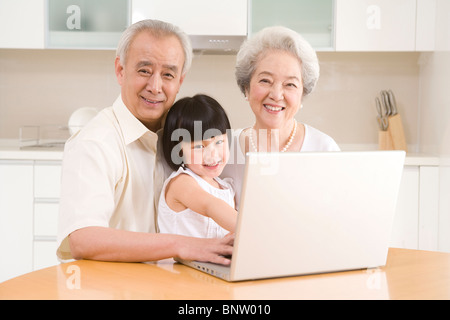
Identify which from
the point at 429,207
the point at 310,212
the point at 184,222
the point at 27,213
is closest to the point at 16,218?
the point at 27,213

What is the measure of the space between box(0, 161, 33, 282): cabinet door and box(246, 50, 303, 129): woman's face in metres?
1.62

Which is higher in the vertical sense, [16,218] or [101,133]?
[101,133]

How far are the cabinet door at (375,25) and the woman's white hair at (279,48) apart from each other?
4.56 feet

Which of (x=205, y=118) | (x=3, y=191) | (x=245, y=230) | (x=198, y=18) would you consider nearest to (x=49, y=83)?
(x=3, y=191)

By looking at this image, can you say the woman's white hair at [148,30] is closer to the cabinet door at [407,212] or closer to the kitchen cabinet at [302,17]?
the kitchen cabinet at [302,17]

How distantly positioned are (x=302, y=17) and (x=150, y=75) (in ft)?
6.19

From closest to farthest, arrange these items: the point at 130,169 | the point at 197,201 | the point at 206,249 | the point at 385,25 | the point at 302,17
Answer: the point at 206,249 < the point at 197,201 < the point at 130,169 < the point at 385,25 < the point at 302,17

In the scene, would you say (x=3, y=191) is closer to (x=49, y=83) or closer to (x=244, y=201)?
(x=49, y=83)

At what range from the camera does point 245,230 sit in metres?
0.95

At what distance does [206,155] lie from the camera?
1.55 meters

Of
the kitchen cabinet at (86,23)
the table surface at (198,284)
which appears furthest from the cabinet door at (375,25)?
the table surface at (198,284)

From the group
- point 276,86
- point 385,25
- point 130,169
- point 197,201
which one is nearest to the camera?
point 197,201

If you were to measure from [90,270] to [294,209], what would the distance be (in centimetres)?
43

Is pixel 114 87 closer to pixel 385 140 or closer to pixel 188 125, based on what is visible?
pixel 385 140
